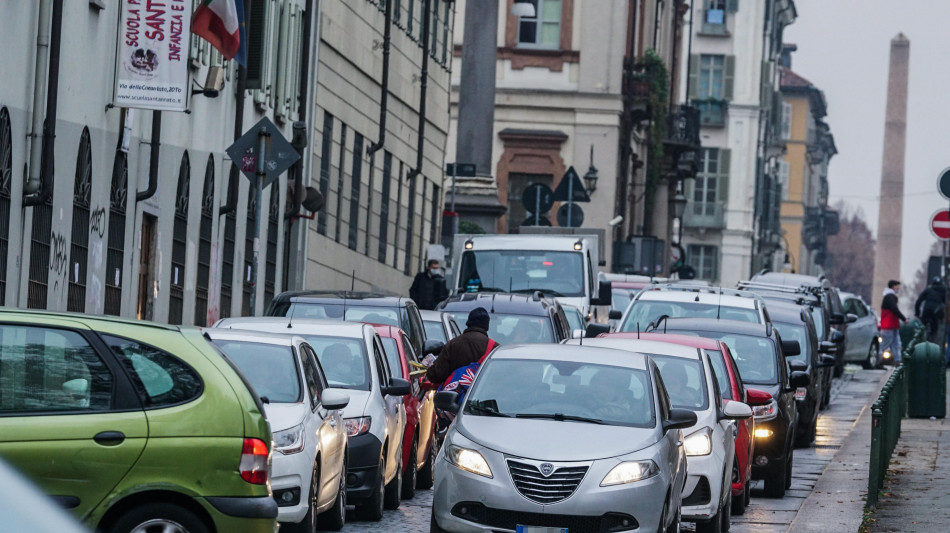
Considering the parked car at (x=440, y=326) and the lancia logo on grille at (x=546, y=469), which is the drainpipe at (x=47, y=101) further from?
the lancia logo on grille at (x=546, y=469)

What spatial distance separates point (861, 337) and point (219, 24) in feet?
77.7

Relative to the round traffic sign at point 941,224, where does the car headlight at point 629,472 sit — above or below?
below

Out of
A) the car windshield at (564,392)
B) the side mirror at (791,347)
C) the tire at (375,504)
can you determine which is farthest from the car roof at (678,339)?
the side mirror at (791,347)

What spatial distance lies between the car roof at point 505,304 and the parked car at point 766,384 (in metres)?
3.23

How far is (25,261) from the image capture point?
2072 centimetres

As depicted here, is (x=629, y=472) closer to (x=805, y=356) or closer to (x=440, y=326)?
(x=440, y=326)

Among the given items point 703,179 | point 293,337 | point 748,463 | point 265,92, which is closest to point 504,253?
point 265,92

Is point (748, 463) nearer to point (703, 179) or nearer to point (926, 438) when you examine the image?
point (926, 438)

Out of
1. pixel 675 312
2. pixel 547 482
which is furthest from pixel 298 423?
pixel 675 312

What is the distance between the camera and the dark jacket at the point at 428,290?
31.6 meters

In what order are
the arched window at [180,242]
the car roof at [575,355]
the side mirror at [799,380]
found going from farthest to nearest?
the arched window at [180,242], the side mirror at [799,380], the car roof at [575,355]

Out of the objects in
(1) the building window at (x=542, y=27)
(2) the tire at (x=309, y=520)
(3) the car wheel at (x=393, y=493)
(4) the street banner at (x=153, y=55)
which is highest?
(1) the building window at (x=542, y=27)

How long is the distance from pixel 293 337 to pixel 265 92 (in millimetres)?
21354

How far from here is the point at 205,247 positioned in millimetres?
30750
